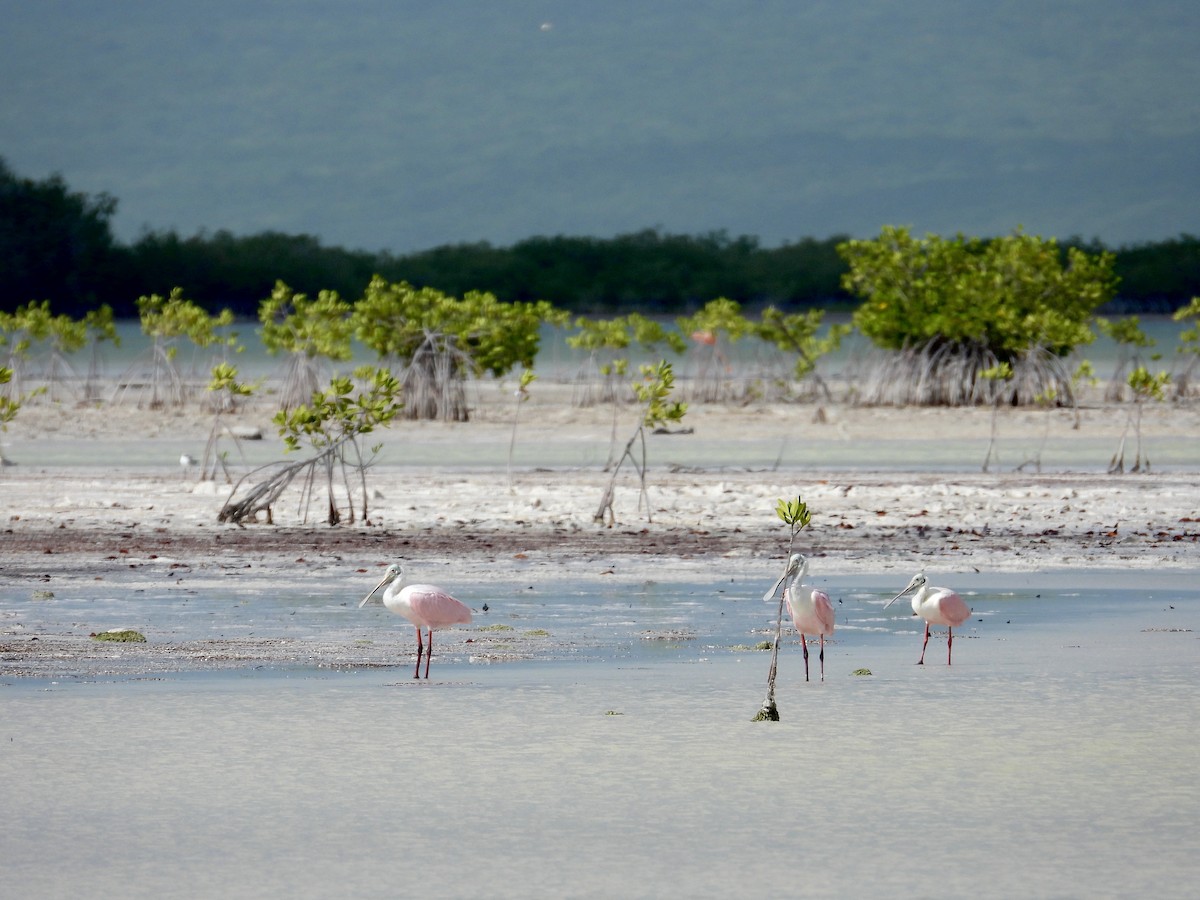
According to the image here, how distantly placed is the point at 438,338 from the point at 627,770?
81.6 feet

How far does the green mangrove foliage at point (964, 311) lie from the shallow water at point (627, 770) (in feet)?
75.4

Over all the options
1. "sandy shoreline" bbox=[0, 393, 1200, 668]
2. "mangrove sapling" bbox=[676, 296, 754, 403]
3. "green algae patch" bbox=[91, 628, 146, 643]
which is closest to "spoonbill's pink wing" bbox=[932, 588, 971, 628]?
"sandy shoreline" bbox=[0, 393, 1200, 668]

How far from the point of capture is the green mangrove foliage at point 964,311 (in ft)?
104

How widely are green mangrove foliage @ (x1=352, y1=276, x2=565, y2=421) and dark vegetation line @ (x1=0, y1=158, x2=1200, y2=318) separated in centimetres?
4450

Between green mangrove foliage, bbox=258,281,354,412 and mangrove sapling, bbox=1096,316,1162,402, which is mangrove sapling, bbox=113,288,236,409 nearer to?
green mangrove foliage, bbox=258,281,354,412

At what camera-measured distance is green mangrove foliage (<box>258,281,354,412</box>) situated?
29484 millimetres

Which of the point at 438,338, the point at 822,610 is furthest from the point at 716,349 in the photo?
the point at 822,610

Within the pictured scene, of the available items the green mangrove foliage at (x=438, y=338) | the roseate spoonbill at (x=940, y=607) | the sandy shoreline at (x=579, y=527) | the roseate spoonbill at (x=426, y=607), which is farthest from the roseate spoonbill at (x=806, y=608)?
the green mangrove foliage at (x=438, y=338)

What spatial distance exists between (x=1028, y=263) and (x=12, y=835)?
29.6 m

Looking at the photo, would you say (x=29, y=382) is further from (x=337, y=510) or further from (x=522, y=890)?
(x=522, y=890)

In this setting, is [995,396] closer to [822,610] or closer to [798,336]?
[822,610]

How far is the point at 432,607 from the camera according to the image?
7.88 m

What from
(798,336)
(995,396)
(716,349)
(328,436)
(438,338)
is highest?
Result: (798,336)

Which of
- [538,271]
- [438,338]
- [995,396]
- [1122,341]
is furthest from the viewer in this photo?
[538,271]
